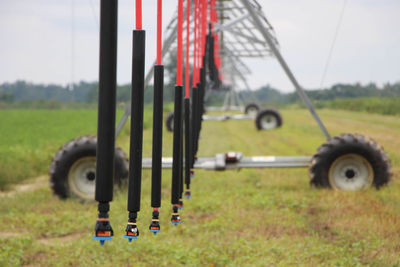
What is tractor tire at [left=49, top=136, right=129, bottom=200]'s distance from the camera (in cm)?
650

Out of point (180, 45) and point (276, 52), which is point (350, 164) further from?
point (180, 45)

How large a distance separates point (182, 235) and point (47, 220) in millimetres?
1781

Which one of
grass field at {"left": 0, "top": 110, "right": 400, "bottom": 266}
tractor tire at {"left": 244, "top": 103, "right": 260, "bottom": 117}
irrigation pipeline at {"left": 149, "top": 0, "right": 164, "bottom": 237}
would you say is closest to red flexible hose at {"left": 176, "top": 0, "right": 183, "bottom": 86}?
irrigation pipeline at {"left": 149, "top": 0, "right": 164, "bottom": 237}

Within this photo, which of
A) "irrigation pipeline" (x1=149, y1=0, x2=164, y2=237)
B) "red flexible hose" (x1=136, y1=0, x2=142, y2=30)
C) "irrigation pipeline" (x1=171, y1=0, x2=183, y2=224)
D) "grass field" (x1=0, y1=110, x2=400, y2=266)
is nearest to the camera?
"red flexible hose" (x1=136, y1=0, x2=142, y2=30)

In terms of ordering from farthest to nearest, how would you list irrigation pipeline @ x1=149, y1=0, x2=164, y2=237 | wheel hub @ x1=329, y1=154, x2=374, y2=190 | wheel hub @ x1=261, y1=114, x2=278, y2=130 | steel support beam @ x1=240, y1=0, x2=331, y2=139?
wheel hub @ x1=261, y1=114, x2=278, y2=130 < wheel hub @ x1=329, y1=154, x2=374, y2=190 < steel support beam @ x1=240, y1=0, x2=331, y2=139 < irrigation pipeline @ x1=149, y1=0, x2=164, y2=237

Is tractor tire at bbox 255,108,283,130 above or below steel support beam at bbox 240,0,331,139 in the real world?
below

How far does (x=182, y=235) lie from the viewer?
4.94 meters

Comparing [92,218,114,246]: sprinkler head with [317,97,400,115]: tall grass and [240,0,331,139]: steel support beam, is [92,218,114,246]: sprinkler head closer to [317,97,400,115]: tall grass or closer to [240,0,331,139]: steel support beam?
[240,0,331,139]: steel support beam

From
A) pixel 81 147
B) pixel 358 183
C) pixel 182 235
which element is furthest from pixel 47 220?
pixel 358 183

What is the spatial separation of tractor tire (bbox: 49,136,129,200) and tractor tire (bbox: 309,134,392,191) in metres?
2.71

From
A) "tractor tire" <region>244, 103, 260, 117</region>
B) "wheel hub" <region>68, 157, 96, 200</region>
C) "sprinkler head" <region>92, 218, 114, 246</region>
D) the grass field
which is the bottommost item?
the grass field

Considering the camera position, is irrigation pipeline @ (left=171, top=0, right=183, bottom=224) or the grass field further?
the grass field

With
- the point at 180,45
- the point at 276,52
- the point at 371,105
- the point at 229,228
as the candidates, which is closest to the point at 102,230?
the point at 180,45

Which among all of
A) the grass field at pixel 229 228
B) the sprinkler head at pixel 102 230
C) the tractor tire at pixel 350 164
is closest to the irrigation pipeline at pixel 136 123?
the sprinkler head at pixel 102 230
